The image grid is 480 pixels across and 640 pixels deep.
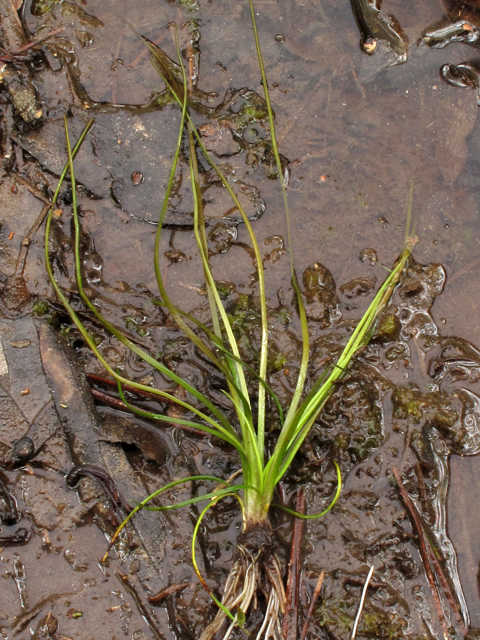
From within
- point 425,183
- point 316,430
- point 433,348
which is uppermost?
point 425,183

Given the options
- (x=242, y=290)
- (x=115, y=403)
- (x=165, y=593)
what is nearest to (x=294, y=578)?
(x=165, y=593)

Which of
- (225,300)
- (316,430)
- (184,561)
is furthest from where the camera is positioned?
(225,300)

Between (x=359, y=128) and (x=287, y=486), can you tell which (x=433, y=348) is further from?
(x=359, y=128)

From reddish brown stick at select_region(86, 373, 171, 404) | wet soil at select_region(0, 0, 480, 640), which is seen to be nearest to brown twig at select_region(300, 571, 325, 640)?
wet soil at select_region(0, 0, 480, 640)

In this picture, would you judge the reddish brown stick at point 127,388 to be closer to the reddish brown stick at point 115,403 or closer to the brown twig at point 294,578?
the reddish brown stick at point 115,403

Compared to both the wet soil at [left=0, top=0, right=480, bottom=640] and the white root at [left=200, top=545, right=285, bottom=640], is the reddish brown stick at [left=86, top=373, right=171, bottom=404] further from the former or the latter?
the white root at [left=200, top=545, right=285, bottom=640]

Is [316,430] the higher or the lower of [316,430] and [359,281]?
the lower

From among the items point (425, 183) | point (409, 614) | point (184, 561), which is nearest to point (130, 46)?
point (425, 183)
